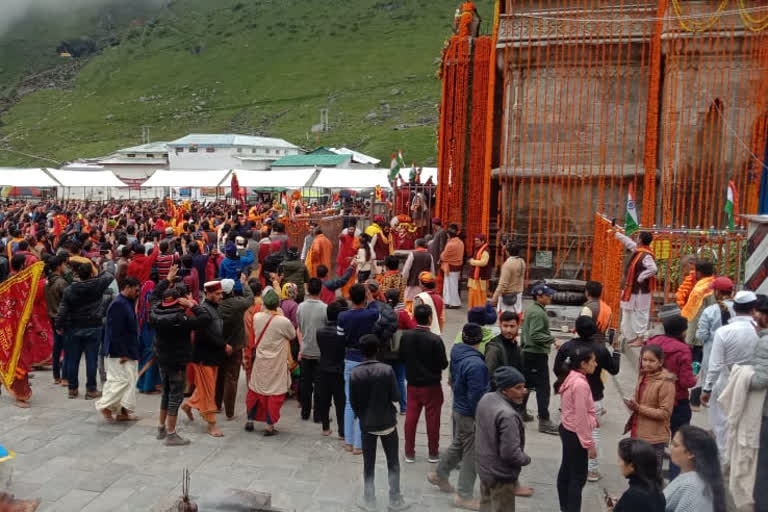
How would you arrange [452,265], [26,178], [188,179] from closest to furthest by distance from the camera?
[452,265] < [26,178] < [188,179]

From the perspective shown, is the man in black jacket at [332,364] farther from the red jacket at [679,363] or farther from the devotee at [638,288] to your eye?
the devotee at [638,288]

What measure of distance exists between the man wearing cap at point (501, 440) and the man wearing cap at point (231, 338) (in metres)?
3.31

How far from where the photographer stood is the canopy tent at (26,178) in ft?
82.8

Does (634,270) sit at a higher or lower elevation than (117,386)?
higher

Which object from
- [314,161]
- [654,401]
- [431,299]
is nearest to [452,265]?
[431,299]

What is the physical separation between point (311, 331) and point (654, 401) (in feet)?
11.3

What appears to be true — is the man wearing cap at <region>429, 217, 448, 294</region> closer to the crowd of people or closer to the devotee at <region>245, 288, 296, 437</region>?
the crowd of people

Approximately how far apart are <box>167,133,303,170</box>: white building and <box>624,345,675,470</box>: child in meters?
54.2

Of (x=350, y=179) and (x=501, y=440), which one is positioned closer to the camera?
(x=501, y=440)

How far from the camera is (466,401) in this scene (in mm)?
5238

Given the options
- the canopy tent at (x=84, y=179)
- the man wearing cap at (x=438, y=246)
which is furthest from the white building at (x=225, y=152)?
the man wearing cap at (x=438, y=246)

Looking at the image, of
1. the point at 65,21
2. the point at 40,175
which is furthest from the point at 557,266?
the point at 65,21

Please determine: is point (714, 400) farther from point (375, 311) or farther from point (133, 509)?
point (133, 509)

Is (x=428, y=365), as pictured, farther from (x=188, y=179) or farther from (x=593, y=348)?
(x=188, y=179)
